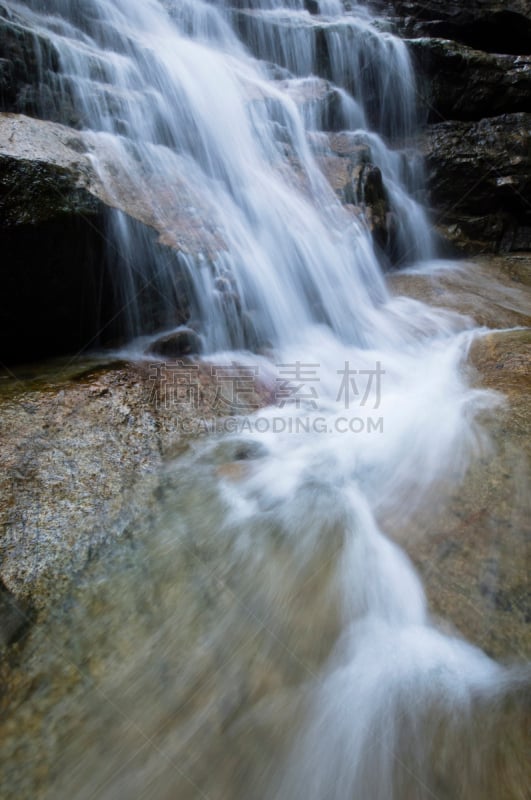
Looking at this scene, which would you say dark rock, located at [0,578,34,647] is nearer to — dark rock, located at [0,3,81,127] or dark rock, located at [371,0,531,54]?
dark rock, located at [0,3,81,127]

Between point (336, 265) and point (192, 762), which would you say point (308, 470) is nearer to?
point (192, 762)

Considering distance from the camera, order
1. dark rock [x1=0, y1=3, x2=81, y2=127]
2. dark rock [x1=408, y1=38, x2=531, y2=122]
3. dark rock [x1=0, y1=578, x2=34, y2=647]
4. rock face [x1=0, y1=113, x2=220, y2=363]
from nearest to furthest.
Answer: dark rock [x1=0, y1=578, x2=34, y2=647] → rock face [x1=0, y1=113, x2=220, y2=363] → dark rock [x1=0, y1=3, x2=81, y2=127] → dark rock [x1=408, y1=38, x2=531, y2=122]

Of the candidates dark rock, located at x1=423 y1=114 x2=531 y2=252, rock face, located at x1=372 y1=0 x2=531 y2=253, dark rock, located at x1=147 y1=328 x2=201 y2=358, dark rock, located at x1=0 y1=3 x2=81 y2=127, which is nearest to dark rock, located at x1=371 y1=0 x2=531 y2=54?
rock face, located at x1=372 y1=0 x2=531 y2=253

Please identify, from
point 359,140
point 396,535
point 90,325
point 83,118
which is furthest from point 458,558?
point 359,140

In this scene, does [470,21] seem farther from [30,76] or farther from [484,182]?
[30,76]

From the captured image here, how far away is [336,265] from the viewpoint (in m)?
5.63

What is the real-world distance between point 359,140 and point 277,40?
2820 millimetres

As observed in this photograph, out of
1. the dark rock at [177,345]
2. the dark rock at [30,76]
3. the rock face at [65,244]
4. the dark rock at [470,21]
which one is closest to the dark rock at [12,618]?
the rock face at [65,244]

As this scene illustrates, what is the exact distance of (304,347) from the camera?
4750 mm

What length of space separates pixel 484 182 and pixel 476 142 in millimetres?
780

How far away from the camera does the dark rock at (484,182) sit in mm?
7363

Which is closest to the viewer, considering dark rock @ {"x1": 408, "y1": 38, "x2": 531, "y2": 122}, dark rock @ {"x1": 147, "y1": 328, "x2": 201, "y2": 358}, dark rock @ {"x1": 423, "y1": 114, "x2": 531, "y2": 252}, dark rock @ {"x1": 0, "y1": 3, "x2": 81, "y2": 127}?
dark rock @ {"x1": 147, "y1": 328, "x2": 201, "y2": 358}

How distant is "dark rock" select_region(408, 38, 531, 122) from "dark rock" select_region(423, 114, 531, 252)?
35 centimetres

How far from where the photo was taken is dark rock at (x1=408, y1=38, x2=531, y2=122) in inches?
299
